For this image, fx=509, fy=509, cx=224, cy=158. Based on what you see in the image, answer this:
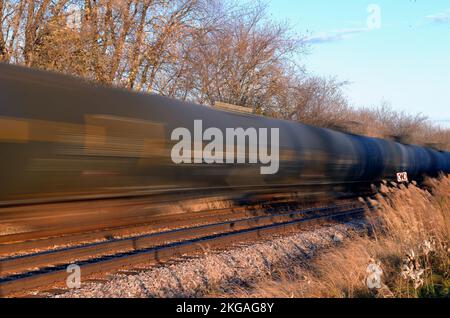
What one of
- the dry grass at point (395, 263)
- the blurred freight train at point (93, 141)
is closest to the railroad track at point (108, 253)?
the blurred freight train at point (93, 141)

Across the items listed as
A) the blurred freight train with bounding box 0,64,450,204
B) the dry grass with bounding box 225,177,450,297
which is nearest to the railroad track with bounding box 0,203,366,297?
the blurred freight train with bounding box 0,64,450,204

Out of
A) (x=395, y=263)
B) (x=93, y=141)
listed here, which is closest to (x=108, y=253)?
(x=93, y=141)

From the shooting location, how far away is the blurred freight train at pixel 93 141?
308 inches

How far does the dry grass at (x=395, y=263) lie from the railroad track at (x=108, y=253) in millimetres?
2041

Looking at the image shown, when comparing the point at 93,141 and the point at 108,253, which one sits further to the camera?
the point at 93,141

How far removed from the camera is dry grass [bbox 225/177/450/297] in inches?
229

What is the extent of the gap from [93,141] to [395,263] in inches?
210

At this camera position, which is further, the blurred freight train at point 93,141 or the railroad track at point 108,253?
the blurred freight train at point 93,141

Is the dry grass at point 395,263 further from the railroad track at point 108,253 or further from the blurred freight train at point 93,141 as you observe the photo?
the blurred freight train at point 93,141

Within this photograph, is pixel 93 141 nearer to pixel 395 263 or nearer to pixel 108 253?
pixel 108 253

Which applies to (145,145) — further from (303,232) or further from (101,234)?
(303,232)

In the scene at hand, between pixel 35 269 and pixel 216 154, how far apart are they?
5.73 meters

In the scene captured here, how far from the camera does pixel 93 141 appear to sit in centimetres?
891

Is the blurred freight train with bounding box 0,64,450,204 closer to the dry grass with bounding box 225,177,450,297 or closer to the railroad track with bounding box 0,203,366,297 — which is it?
the railroad track with bounding box 0,203,366,297
